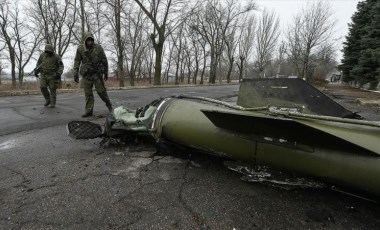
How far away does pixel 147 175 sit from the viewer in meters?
2.89

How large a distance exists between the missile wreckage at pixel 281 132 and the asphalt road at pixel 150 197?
0.87 feet

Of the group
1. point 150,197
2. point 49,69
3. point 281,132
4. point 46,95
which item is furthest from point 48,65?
point 281,132

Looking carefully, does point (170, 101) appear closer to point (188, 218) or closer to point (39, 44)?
point (188, 218)

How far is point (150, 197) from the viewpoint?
95.0 inches

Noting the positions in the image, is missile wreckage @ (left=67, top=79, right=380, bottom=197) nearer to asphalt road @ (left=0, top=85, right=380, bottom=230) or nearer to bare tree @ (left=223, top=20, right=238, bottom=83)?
asphalt road @ (left=0, top=85, right=380, bottom=230)

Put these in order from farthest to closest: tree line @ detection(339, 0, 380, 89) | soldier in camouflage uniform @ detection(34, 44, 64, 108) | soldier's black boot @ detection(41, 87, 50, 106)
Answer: tree line @ detection(339, 0, 380, 89), soldier's black boot @ detection(41, 87, 50, 106), soldier in camouflage uniform @ detection(34, 44, 64, 108)

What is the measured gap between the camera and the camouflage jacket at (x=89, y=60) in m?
5.50

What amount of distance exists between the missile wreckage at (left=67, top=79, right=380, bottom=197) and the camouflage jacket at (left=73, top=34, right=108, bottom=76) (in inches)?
92.1

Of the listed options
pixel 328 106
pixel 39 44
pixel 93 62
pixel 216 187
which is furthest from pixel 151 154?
pixel 39 44

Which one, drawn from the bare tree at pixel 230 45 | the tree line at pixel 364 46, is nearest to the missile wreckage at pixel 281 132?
the tree line at pixel 364 46

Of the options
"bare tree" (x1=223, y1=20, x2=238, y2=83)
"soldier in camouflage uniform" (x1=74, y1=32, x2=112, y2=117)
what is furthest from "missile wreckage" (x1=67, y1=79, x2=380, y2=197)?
"bare tree" (x1=223, y1=20, x2=238, y2=83)

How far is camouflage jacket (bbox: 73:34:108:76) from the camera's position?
5.50 metres

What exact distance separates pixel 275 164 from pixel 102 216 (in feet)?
4.71

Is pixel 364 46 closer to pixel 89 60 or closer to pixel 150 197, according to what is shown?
pixel 89 60
